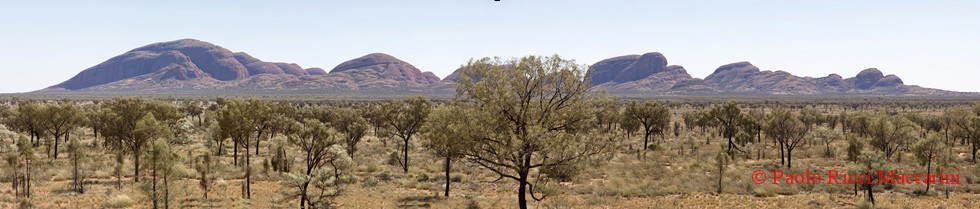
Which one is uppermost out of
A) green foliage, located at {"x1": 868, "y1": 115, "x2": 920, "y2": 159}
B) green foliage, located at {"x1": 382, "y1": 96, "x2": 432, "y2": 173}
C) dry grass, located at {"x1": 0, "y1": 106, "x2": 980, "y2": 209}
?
green foliage, located at {"x1": 382, "y1": 96, "x2": 432, "y2": 173}

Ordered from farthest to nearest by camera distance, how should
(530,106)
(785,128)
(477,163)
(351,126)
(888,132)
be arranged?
(351,126), (785,128), (888,132), (477,163), (530,106)

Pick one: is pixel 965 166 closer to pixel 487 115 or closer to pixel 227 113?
pixel 487 115

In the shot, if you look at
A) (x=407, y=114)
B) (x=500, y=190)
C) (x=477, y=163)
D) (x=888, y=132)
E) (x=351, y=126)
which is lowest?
(x=500, y=190)

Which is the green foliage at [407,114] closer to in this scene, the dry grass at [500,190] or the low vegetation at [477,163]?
the low vegetation at [477,163]

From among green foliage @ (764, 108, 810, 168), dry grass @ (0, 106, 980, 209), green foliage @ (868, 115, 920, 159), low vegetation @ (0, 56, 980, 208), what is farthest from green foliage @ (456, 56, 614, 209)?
green foliage @ (868, 115, 920, 159)

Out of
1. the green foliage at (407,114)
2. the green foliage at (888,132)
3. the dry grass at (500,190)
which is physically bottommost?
the dry grass at (500,190)

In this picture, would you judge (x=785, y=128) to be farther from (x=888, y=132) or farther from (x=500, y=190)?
(x=500, y=190)

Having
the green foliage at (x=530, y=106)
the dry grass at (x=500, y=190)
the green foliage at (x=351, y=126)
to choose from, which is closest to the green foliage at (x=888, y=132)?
the dry grass at (x=500, y=190)

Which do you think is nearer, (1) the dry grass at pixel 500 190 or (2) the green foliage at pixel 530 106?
(2) the green foliage at pixel 530 106

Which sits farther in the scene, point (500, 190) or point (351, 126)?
point (351, 126)

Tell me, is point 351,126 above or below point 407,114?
below

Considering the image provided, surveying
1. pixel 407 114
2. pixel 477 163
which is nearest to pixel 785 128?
pixel 477 163

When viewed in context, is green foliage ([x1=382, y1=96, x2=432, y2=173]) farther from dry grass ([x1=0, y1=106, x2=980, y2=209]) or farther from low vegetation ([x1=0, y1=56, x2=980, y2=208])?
dry grass ([x1=0, y1=106, x2=980, y2=209])

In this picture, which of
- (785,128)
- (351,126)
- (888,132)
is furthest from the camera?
(351,126)
